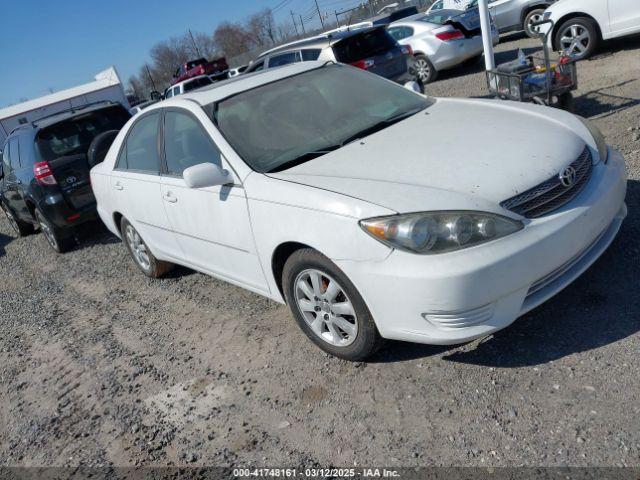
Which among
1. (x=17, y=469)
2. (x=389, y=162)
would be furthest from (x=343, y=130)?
(x=17, y=469)

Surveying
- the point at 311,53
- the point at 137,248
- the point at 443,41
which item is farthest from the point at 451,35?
the point at 137,248

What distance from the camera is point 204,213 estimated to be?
372 cm

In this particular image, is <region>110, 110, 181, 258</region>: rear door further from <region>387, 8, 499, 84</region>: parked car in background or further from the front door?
<region>387, 8, 499, 84</region>: parked car in background

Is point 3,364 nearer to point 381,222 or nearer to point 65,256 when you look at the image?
point 65,256

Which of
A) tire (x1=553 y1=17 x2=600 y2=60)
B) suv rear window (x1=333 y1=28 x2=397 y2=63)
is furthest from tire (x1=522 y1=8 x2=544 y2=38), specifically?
suv rear window (x1=333 y1=28 x2=397 y2=63)

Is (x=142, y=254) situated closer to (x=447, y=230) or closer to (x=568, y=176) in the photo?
(x=447, y=230)

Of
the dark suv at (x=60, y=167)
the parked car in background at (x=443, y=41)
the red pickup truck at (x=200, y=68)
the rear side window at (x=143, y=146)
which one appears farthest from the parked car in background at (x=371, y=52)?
the red pickup truck at (x=200, y=68)

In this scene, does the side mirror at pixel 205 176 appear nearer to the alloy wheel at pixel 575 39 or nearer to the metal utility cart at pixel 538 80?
the metal utility cart at pixel 538 80

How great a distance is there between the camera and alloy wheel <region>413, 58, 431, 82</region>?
12.2 metres

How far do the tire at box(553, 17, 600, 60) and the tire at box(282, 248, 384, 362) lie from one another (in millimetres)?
8137

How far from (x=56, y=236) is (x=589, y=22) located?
9.07 m

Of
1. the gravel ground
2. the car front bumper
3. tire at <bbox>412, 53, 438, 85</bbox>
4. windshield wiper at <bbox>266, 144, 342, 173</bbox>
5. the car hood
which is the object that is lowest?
the gravel ground

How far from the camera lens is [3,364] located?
4.57 m

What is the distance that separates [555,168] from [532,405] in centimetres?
121
